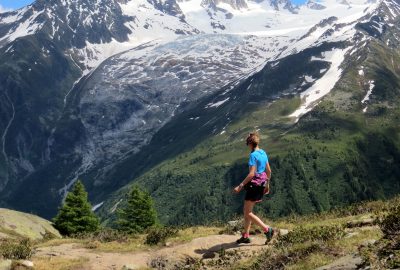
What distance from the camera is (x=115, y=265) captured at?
20344 mm

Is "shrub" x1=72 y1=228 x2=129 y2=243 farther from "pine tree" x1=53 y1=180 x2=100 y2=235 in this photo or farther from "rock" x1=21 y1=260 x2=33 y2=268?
"pine tree" x1=53 y1=180 x2=100 y2=235

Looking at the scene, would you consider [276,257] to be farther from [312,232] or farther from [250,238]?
[250,238]

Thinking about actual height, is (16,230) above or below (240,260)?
below

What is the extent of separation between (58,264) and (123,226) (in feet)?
140

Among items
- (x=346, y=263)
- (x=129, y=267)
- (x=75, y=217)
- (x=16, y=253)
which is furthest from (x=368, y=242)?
(x=75, y=217)

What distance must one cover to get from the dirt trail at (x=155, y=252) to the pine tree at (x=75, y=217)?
102 feet

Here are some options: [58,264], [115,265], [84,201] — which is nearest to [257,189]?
[115,265]

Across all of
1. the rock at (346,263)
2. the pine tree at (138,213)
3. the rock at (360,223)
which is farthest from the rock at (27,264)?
the pine tree at (138,213)

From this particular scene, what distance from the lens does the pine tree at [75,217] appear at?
178ft

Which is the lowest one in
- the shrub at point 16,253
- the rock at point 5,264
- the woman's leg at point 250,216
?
the woman's leg at point 250,216

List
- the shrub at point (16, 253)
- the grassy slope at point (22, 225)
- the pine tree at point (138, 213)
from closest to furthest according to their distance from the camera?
the shrub at point (16, 253) < the grassy slope at point (22, 225) < the pine tree at point (138, 213)

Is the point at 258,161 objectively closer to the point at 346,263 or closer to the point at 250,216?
the point at 250,216

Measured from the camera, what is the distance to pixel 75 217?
57.6 m

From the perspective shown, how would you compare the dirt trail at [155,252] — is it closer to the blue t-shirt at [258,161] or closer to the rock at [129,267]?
the rock at [129,267]
